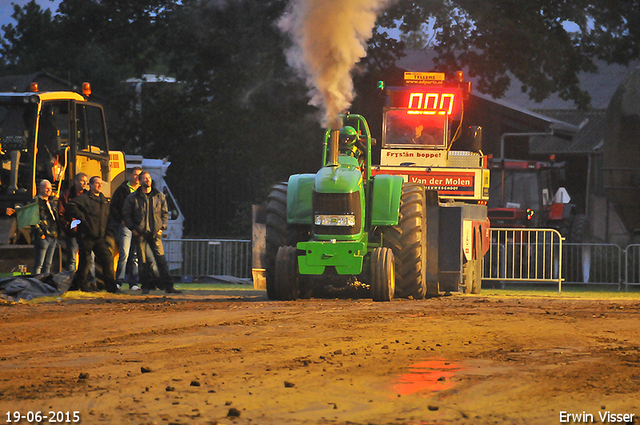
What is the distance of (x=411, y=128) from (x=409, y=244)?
240 inches

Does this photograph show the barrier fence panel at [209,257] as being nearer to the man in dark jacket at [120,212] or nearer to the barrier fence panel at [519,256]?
the barrier fence panel at [519,256]

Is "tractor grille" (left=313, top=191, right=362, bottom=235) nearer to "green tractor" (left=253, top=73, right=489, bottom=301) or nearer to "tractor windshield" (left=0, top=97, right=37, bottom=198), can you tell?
"green tractor" (left=253, top=73, right=489, bottom=301)

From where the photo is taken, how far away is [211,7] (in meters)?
26.1

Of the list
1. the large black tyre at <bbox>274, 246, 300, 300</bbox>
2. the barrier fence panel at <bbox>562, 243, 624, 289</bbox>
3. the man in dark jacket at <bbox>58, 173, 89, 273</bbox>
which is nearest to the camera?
the large black tyre at <bbox>274, 246, 300, 300</bbox>

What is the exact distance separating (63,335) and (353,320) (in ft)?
10.4

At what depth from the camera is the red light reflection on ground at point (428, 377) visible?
6.40 m

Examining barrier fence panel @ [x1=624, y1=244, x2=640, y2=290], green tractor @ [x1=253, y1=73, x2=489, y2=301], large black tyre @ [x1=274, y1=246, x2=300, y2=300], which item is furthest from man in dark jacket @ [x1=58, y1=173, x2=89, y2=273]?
barrier fence panel @ [x1=624, y1=244, x2=640, y2=290]

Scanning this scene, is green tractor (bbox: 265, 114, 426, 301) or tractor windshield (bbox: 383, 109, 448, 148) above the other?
tractor windshield (bbox: 383, 109, 448, 148)

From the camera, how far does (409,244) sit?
1327 centimetres

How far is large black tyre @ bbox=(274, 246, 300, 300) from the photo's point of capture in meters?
13.0

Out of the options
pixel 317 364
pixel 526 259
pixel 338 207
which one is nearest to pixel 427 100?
pixel 526 259

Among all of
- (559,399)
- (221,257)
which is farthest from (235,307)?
(221,257)

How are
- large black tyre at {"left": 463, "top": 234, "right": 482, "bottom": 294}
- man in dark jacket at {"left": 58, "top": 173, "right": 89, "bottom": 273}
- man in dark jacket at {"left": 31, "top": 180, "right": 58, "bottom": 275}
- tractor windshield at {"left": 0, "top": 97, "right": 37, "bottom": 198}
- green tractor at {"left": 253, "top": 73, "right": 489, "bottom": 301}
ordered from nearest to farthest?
1. green tractor at {"left": 253, "top": 73, "right": 489, "bottom": 301}
2. man in dark jacket at {"left": 31, "top": 180, "right": 58, "bottom": 275}
3. man in dark jacket at {"left": 58, "top": 173, "right": 89, "bottom": 273}
4. tractor windshield at {"left": 0, "top": 97, "right": 37, "bottom": 198}
5. large black tyre at {"left": 463, "top": 234, "right": 482, "bottom": 294}

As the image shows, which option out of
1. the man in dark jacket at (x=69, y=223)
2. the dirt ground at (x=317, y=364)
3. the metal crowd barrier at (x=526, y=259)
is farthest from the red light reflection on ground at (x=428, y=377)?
the metal crowd barrier at (x=526, y=259)
